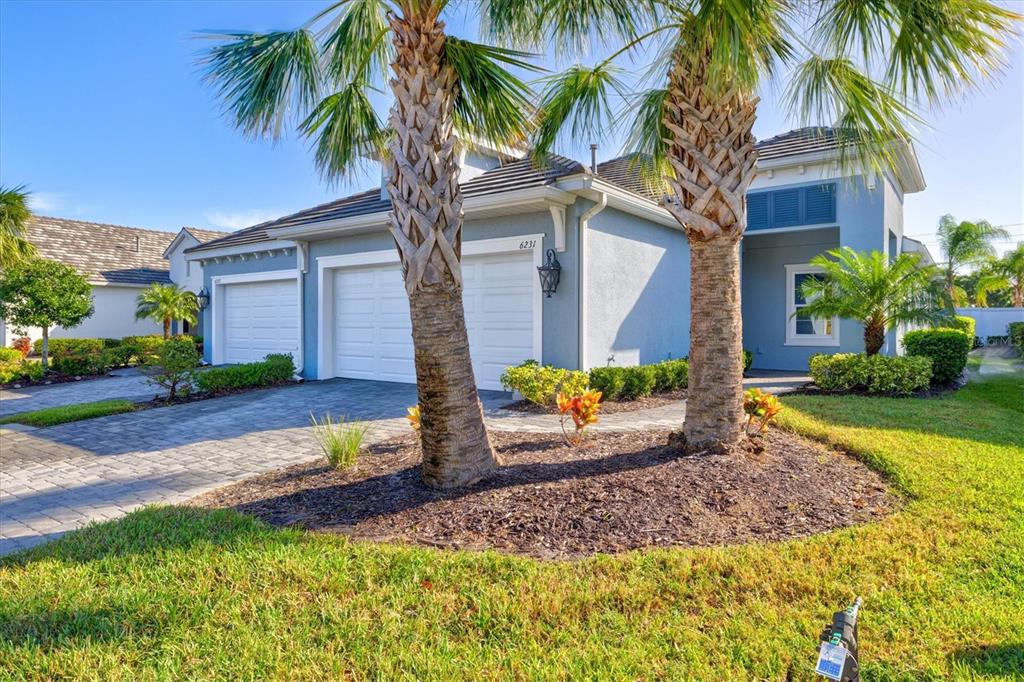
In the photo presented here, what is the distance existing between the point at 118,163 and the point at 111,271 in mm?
11986

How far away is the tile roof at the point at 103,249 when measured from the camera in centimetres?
2373

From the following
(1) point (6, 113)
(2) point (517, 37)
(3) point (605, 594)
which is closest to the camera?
(3) point (605, 594)

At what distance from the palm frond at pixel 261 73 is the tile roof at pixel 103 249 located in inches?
856

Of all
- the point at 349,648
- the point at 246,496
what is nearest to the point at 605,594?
the point at 349,648

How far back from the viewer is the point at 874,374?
10391 millimetres

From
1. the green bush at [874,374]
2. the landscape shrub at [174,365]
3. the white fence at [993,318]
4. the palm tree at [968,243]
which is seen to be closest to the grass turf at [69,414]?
the landscape shrub at [174,365]

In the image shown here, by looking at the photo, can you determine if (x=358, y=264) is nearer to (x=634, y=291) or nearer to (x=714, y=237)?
(x=634, y=291)

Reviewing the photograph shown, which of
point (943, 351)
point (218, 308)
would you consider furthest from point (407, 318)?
point (943, 351)

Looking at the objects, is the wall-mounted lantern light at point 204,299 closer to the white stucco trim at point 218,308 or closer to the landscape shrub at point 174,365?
the white stucco trim at point 218,308

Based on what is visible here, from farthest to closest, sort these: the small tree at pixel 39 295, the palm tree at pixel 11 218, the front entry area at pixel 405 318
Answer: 1. the small tree at pixel 39 295
2. the palm tree at pixel 11 218
3. the front entry area at pixel 405 318

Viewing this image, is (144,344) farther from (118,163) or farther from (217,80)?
(217,80)

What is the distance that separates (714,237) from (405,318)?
815cm

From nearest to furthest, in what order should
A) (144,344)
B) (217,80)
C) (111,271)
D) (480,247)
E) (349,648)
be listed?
(349,648), (217,80), (480,247), (144,344), (111,271)

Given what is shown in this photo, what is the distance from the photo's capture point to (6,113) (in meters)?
12.4
